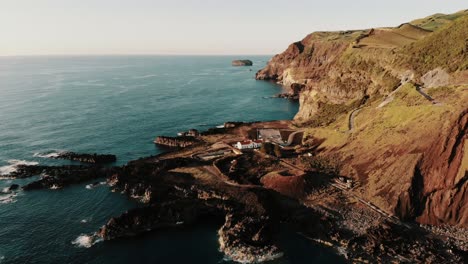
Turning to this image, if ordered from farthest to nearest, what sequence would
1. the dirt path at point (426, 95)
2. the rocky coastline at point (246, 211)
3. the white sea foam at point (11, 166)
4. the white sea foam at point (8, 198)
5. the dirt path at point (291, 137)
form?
the dirt path at point (291, 137), the white sea foam at point (11, 166), the dirt path at point (426, 95), the white sea foam at point (8, 198), the rocky coastline at point (246, 211)

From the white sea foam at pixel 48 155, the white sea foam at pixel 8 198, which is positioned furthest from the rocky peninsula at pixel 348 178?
the white sea foam at pixel 48 155

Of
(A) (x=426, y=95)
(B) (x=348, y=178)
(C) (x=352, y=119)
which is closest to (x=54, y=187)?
(B) (x=348, y=178)

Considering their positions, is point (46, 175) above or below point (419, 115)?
below

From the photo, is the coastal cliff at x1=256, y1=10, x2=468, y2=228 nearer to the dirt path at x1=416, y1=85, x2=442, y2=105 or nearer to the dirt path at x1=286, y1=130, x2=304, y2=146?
the dirt path at x1=416, y1=85, x2=442, y2=105

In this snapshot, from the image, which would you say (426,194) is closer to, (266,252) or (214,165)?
(266,252)

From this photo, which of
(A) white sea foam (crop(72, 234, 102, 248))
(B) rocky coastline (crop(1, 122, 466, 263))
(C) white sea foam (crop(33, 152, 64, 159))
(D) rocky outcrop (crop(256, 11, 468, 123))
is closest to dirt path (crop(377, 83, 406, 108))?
(D) rocky outcrop (crop(256, 11, 468, 123))

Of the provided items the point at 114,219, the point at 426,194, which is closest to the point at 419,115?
the point at 426,194

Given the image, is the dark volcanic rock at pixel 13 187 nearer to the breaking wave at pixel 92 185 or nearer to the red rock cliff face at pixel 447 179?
the breaking wave at pixel 92 185
